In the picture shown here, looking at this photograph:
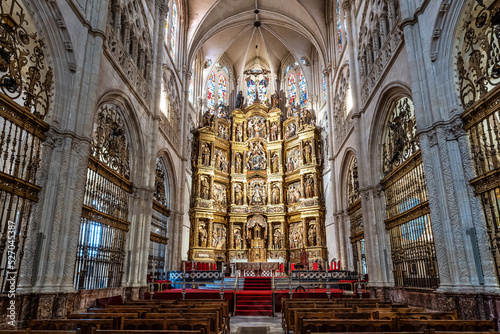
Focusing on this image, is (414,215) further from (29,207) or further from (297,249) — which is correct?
(297,249)

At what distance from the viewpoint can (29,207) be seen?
32.8ft

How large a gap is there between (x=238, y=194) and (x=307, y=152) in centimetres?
692

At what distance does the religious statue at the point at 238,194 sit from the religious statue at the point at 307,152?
6.17 m

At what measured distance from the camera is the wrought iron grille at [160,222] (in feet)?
68.6

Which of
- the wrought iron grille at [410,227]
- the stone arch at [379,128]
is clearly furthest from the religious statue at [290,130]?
the wrought iron grille at [410,227]

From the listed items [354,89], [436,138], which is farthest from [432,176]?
[354,89]

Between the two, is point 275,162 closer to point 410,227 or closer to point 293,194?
point 293,194

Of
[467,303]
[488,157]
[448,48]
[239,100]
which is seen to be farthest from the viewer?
[239,100]

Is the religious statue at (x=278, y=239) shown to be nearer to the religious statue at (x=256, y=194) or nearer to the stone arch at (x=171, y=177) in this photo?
the religious statue at (x=256, y=194)

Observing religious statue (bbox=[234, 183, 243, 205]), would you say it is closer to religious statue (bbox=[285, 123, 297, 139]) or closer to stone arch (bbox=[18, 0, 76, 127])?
religious statue (bbox=[285, 123, 297, 139])

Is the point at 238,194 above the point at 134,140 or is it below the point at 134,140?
above

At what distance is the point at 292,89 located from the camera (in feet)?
115

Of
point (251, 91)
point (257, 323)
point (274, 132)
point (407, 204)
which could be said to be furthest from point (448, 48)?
point (251, 91)

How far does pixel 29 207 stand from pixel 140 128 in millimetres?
8133
